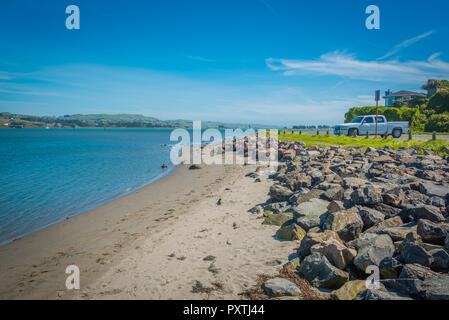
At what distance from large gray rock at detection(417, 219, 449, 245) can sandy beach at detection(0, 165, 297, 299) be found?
2.54m

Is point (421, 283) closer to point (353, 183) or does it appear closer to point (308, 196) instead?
point (308, 196)

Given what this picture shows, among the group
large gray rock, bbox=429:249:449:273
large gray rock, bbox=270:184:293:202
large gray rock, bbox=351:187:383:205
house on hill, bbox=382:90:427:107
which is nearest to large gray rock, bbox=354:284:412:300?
large gray rock, bbox=429:249:449:273

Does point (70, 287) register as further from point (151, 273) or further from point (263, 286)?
point (263, 286)

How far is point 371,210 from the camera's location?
610 cm

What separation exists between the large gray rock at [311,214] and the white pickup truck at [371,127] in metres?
24.1

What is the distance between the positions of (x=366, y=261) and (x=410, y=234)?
115 centimetres

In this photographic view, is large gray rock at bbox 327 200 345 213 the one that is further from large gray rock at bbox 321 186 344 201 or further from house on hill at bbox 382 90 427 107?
house on hill at bbox 382 90 427 107

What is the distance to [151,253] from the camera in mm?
6738

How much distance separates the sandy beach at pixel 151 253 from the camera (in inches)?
203

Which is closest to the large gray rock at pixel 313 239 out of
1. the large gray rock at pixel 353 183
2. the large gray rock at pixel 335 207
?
the large gray rock at pixel 335 207

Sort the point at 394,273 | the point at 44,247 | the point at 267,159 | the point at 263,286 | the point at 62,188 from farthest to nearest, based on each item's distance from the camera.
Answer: the point at 267,159
the point at 62,188
the point at 44,247
the point at 263,286
the point at 394,273

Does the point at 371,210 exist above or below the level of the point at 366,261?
above
